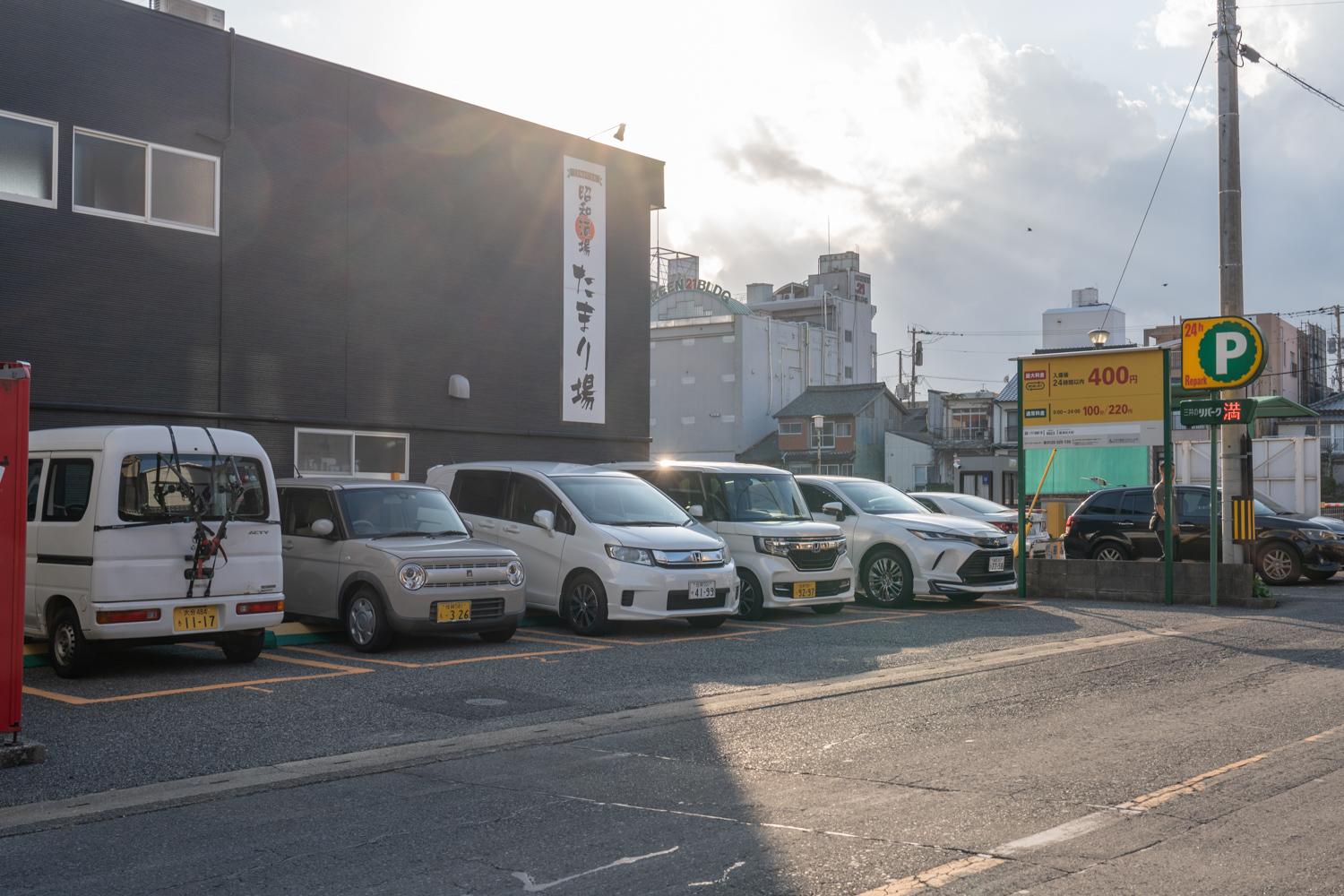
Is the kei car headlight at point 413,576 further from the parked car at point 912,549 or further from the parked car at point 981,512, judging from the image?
the parked car at point 981,512

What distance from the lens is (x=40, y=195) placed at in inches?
588

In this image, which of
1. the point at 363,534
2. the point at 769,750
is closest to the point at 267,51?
the point at 363,534

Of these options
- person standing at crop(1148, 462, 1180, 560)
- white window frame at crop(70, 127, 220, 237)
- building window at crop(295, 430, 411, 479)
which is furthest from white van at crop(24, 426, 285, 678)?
person standing at crop(1148, 462, 1180, 560)

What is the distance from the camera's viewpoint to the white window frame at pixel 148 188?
15273mm

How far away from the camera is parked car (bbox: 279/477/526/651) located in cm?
1156

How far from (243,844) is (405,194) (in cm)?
1527

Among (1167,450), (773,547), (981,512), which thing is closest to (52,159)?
(773,547)

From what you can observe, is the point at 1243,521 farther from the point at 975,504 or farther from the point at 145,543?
the point at 145,543

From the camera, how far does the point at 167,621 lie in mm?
10047

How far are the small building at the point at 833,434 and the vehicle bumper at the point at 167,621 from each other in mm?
49357

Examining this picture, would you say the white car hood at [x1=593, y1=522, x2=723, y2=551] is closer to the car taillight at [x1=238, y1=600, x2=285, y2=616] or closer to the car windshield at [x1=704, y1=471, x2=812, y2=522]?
the car windshield at [x1=704, y1=471, x2=812, y2=522]

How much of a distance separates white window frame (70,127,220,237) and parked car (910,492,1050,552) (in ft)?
41.5

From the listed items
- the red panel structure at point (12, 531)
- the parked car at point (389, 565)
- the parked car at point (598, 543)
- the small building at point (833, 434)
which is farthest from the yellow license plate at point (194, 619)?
the small building at point (833, 434)

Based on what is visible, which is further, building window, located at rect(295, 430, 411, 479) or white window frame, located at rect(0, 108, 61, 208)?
building window, located at rect(295, 430, 411, 479)
